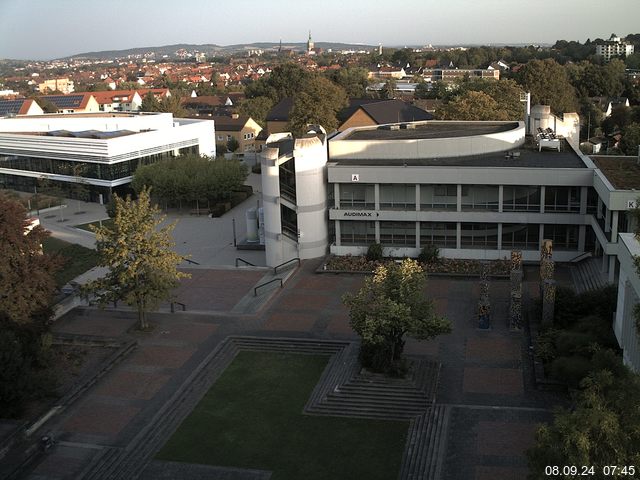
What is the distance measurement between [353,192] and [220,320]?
11.5 meters

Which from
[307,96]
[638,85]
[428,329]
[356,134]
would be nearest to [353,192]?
[356,134]

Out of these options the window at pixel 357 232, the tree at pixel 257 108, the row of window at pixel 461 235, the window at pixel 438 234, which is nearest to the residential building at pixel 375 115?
the tree at pixel 257 108

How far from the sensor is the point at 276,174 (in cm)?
3731

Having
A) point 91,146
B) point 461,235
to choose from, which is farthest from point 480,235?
point 91,146

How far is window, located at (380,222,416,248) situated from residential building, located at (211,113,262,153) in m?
48.5

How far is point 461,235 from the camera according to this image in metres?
37.5

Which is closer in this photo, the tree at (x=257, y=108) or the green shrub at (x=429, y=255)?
the green shrub at (x=429, y=255)

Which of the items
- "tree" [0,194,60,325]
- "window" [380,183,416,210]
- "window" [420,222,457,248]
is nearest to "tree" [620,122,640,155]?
"window" [420,222,457,248]

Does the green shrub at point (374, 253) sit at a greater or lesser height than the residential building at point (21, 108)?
lesser

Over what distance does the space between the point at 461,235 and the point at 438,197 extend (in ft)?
7.68

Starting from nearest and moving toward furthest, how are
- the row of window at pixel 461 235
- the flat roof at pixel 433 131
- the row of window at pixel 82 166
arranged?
1. the row of window at pixel 461 235
2. the flat roof at pixel 433 131
3. the row of window at pixel 82 166

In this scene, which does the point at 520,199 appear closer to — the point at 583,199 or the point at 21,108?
the point at 583,199

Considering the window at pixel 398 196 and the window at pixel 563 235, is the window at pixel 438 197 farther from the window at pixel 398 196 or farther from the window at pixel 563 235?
the window at pixel 563 235

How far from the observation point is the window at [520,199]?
36.2 m
